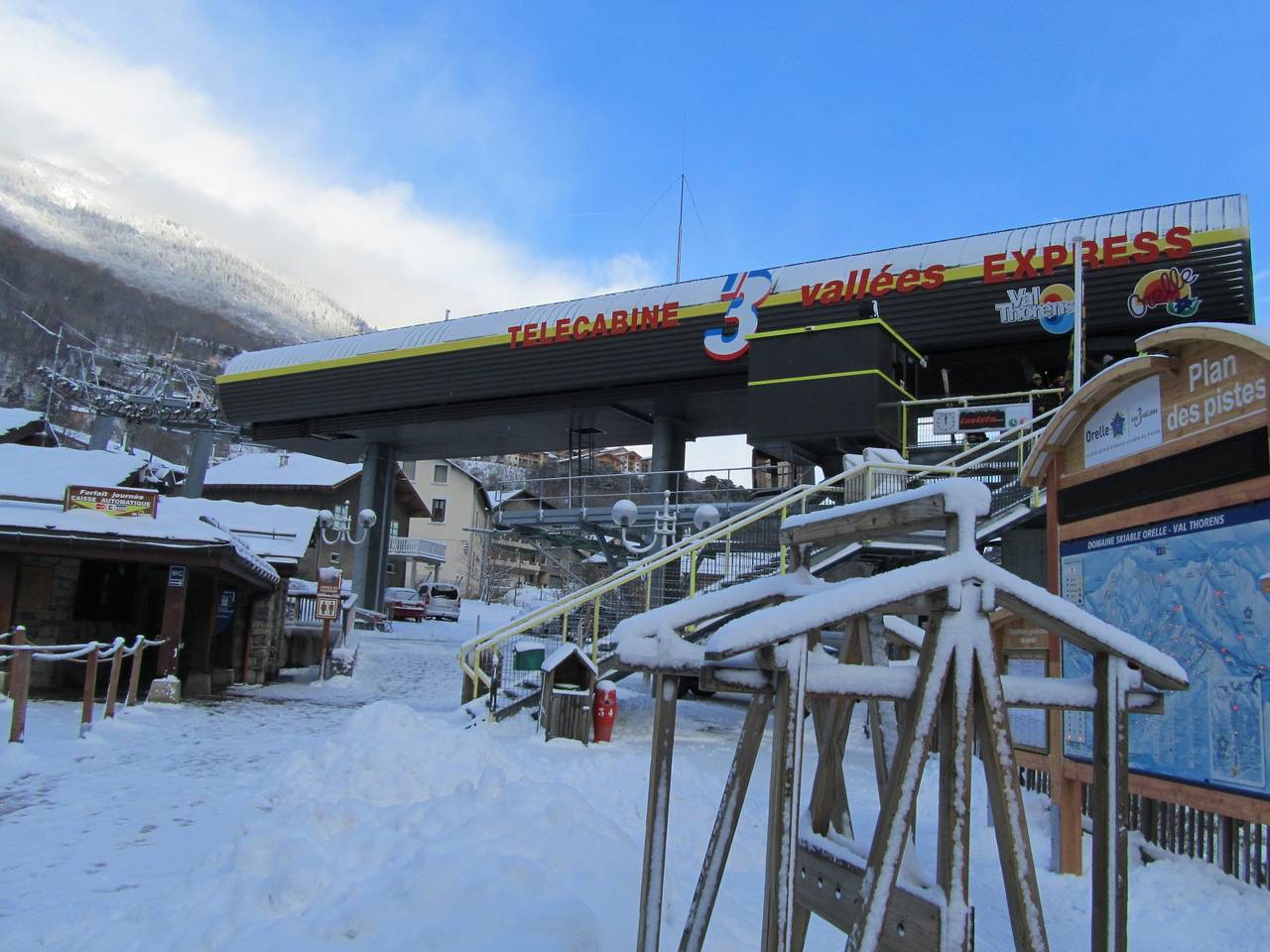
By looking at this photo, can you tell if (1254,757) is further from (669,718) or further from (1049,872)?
(669,718)

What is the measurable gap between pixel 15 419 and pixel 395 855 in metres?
35.9

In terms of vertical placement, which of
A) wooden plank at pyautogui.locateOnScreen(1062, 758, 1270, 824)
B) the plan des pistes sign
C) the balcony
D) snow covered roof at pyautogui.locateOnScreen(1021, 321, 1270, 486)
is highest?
the balcony

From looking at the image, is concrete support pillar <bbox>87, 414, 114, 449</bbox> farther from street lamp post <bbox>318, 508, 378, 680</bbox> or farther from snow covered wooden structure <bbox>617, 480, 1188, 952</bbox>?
snow covered wooden structure <bbox>617, 480, 1188, 952</bbox>

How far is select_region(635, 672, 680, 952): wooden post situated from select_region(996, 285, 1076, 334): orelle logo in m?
17.1

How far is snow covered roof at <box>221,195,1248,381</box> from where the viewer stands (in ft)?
58.3

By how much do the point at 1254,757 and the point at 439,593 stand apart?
44.6 m

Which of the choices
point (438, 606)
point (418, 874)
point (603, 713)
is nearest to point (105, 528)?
point (603, 713)

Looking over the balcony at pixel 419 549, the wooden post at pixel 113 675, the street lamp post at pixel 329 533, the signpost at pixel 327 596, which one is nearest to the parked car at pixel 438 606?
the street lamp post at pixel 329 533

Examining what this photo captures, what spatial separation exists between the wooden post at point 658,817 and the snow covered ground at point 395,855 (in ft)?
3.50

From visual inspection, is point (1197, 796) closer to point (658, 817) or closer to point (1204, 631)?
point (1204, 631)

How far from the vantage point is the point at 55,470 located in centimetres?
1931

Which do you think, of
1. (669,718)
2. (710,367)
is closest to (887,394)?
(710,367)

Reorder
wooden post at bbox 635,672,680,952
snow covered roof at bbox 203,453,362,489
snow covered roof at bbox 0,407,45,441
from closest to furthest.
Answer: wooden post at bbox 635,672,680,952 → snow covered roof at bbox 0,407,45,441 → snow covered roof at bbox 203,453,362,489

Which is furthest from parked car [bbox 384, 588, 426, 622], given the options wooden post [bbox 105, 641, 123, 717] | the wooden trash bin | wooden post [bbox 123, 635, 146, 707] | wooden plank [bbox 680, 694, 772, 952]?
wooden plank [bbox 680, 694, 772, 952]
